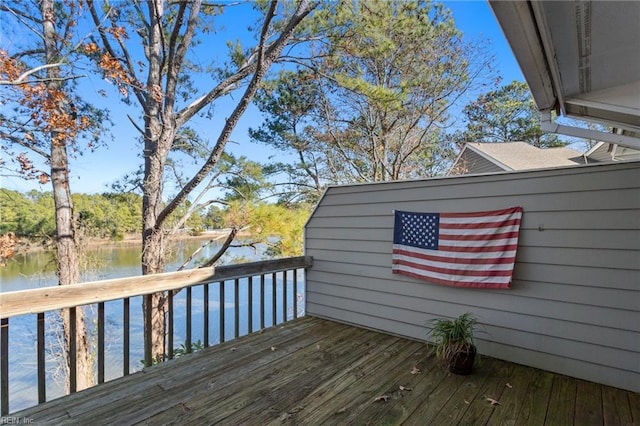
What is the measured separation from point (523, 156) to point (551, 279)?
6.84 m

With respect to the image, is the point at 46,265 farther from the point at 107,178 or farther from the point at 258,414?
the point at 258,414

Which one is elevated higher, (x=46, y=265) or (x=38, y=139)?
(x=38, y=139)

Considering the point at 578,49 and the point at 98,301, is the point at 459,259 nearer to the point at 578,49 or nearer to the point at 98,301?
the point at 578,49

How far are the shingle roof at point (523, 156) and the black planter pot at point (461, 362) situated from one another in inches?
236

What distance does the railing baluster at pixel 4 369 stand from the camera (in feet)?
6.08

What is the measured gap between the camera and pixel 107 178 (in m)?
7.52

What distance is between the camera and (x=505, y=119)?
11953mm

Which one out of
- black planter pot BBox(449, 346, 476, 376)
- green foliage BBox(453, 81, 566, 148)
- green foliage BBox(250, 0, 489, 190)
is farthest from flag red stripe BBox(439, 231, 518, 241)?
green foliage BBox(453, 81, 566, 148)

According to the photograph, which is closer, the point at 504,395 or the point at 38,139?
the point at 504,395

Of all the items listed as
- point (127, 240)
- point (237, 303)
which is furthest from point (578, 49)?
point (127, 240)

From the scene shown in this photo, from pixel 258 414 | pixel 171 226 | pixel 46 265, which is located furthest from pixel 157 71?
pixel 258 414

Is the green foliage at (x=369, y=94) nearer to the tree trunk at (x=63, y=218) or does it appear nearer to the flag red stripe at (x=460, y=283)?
the tree trunk at (x=63, y=218)

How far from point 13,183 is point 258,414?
727 centimetres

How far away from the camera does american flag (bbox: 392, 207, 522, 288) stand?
2.68m
